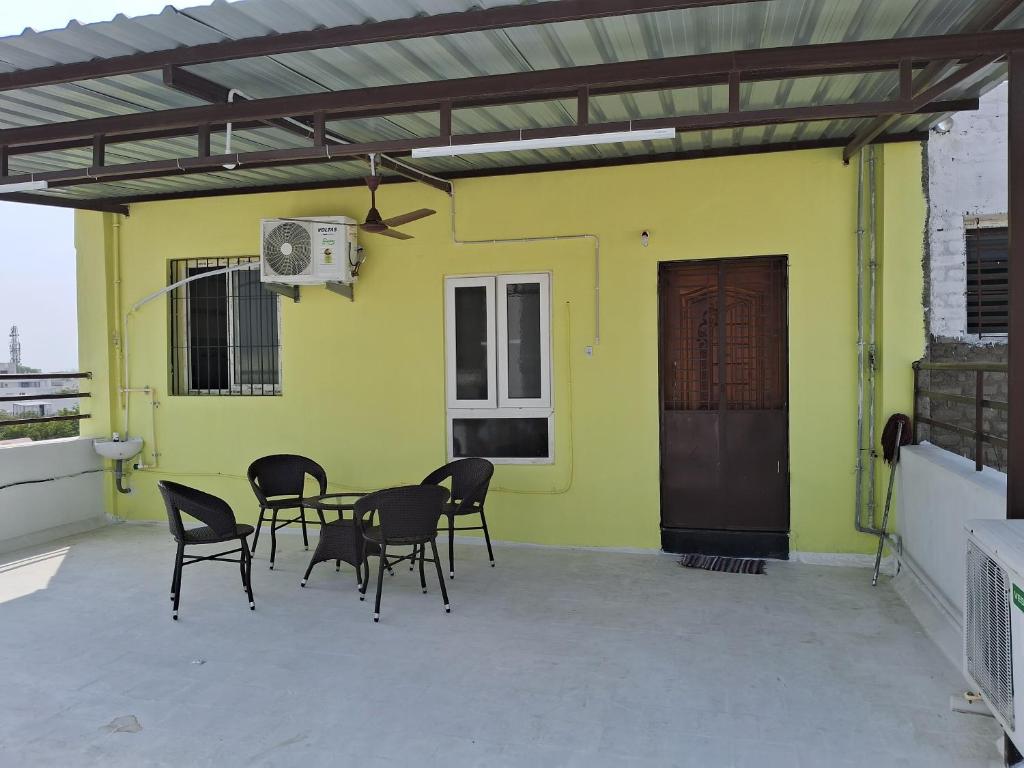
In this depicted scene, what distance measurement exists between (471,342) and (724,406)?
6.92 ft

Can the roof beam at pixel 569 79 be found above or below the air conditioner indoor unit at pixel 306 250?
above

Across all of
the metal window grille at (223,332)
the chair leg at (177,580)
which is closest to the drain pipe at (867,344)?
the chair leg at (177,580)

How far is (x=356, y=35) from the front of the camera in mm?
3295

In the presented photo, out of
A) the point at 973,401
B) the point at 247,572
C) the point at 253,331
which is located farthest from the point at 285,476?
the point at 973,401

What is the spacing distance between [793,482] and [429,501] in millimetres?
2814

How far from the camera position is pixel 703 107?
4848 millimetres

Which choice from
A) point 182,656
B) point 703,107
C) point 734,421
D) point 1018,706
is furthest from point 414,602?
point 703,107

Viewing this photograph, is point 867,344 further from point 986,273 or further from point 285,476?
point 285,476

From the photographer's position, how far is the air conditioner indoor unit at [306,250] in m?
6.20

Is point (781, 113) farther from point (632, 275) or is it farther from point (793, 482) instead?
point (793, 482)

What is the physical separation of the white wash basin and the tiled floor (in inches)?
66.0

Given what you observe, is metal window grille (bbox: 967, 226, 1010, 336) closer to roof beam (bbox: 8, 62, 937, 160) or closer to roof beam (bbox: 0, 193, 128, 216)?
roof beam (bbox: 8, 62, 937, 160)

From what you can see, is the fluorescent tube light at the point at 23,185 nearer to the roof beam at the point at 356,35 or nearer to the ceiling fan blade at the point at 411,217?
the roof beam at the point at 356,35

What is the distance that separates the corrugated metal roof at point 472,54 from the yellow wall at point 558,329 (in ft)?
1.98
